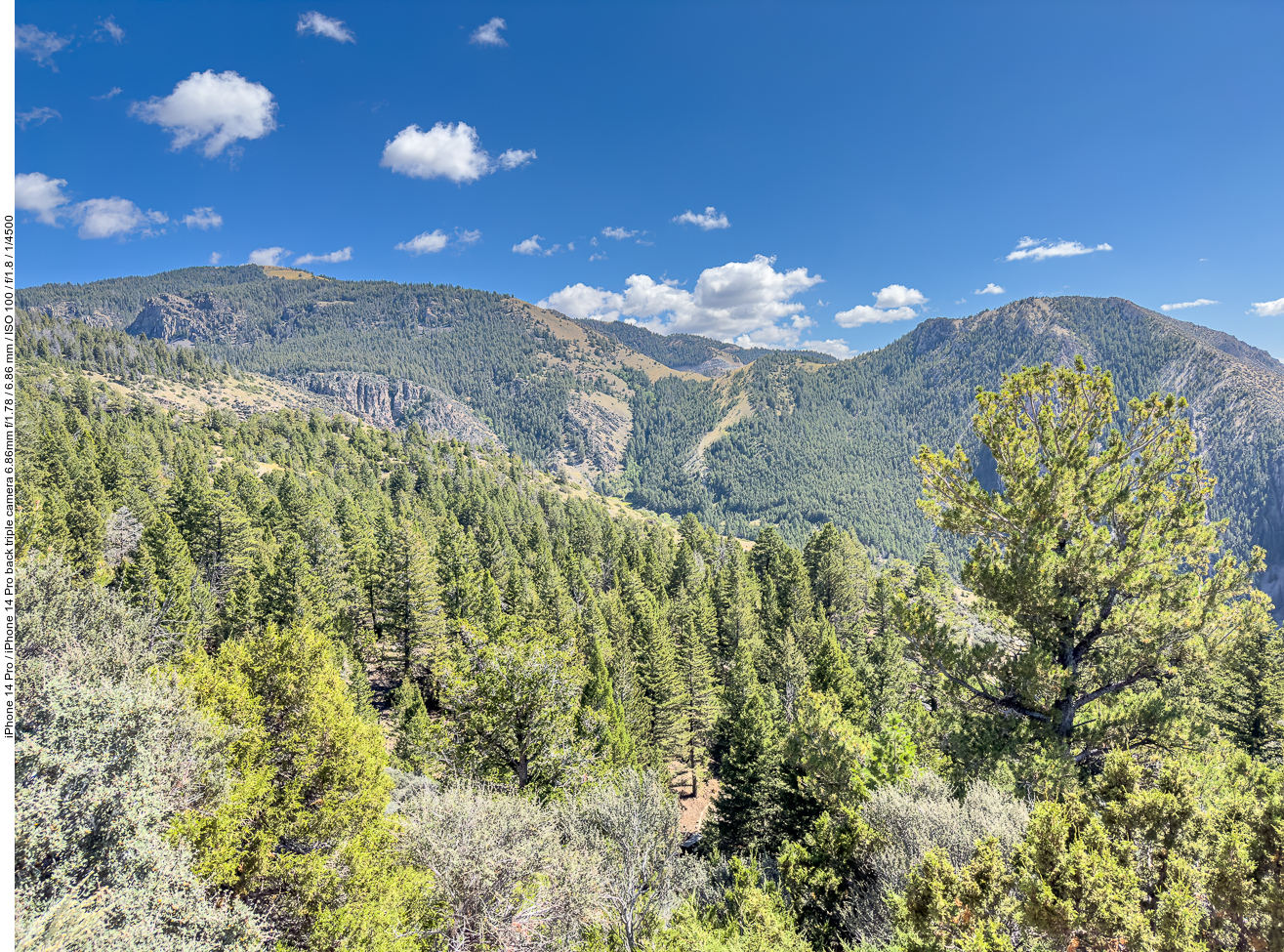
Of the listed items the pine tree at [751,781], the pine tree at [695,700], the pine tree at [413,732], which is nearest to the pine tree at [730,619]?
the pine tree at [695,700]

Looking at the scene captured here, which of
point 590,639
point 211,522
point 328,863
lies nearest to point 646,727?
point 590,639

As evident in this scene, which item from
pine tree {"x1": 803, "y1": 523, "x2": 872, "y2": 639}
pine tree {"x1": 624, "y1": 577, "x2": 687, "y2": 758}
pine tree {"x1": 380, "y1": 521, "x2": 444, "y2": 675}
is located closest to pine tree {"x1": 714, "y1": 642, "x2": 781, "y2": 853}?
pine tree {"x1": 624, "y1": 577, "x2": 687, "y2": 758}

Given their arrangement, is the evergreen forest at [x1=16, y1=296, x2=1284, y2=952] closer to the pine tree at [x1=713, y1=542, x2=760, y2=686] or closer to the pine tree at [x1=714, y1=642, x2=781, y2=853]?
the pine tree at [x1=714, y1=642, x2=781, y2=853]

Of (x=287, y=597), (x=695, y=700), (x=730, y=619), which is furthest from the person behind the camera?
(x=730, y=619)

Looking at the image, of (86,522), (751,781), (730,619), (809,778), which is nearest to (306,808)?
(809,778)

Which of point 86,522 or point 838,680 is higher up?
point 86,522

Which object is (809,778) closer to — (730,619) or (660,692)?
(660,692)

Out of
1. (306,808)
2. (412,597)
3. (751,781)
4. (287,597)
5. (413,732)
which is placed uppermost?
(287,597)

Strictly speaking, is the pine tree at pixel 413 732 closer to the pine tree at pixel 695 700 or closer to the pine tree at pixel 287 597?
the pine tree at pixel 287 597

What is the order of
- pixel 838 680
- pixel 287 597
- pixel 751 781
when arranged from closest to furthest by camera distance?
1. pixel 751 781
2. pixel 838 680
3. pixel 287 597

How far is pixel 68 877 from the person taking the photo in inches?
424

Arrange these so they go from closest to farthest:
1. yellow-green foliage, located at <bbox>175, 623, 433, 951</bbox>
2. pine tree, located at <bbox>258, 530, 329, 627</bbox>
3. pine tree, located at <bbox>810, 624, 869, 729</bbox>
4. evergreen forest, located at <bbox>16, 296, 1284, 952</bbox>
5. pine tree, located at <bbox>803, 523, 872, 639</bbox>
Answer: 1. evergreen forest, located at <bbox>16, 296, 1284, 952</bbox>
2. yellow-green foliage, located at <bbox>175, 623, 433, 951</bbox>
3. pine tree, located at <bbox>810, 624, 869, 729</bbox>
4. pine tree, located at <bbox>258, 530, 329, 627</bbox>
5. pine tree, located at <bbox>803, 523, 872, 639</bbox>

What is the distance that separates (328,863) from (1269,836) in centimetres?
1932

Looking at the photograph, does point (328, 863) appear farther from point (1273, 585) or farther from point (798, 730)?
point (1273, 585)
